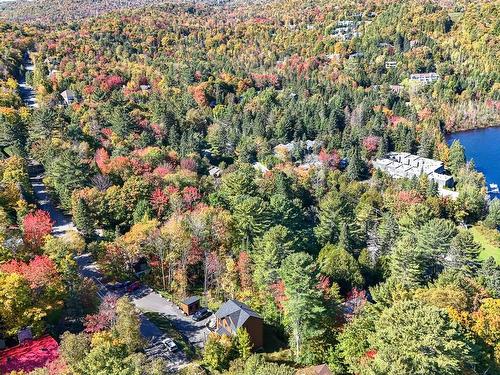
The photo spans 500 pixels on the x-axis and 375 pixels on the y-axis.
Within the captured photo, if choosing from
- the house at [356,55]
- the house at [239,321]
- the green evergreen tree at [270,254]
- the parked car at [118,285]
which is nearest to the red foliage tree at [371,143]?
the green evergreen tree at [270,254]

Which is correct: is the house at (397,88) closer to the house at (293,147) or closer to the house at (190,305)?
the house at (293,147)

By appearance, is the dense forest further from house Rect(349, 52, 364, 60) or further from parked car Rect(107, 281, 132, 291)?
house Rect(349, 52, 364, 60)

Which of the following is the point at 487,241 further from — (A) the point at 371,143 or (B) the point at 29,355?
(B) the point at 29,355

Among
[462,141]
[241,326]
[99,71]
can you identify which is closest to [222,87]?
[99,71]

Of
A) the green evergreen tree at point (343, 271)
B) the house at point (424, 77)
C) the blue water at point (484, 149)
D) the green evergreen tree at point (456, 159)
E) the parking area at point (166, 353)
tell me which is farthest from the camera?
the house at point (424, 77)

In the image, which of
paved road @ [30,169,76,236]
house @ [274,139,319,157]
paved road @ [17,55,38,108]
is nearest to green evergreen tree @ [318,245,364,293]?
paved road @ [30,169,76,236]

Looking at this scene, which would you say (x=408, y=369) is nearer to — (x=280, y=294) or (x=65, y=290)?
(x=280, y=294)
